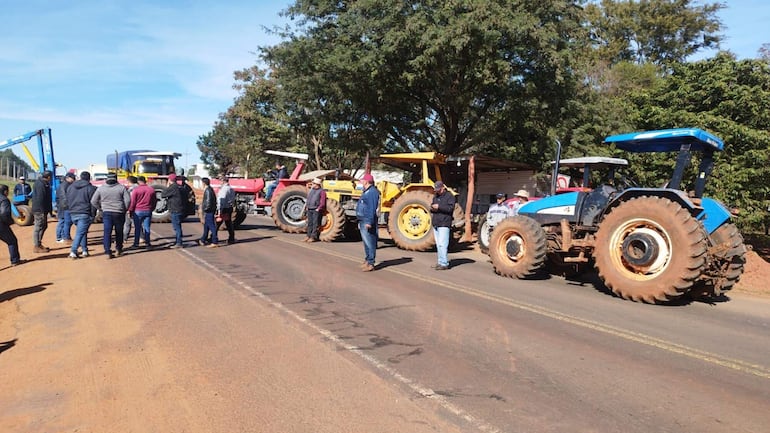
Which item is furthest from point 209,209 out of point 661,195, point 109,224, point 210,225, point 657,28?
point 657,28

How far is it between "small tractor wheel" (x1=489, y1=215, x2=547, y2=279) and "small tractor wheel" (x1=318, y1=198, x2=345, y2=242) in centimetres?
536

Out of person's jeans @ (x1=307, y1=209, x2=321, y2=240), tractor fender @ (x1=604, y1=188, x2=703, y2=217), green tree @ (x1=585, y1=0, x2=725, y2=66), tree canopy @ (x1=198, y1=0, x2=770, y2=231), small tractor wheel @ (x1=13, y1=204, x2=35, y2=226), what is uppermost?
green tree @ (x1=585, y1=0, x2=725, y2=66)

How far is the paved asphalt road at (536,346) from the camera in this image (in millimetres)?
3670

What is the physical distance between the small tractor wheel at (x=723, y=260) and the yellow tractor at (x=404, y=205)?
5483 mm

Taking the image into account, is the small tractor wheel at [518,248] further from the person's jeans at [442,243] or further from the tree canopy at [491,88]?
the tree canopy at [491,88]

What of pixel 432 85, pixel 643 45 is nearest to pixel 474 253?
pixel 432 85

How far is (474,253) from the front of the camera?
13125 millimetres

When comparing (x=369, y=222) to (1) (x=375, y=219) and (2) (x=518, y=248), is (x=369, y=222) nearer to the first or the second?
(1) (x=375, y=219)

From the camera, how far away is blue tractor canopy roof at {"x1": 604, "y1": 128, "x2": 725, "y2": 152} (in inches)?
289

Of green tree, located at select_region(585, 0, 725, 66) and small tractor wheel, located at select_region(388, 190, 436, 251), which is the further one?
green tree, located at select_region(585, 0, 725, 66)

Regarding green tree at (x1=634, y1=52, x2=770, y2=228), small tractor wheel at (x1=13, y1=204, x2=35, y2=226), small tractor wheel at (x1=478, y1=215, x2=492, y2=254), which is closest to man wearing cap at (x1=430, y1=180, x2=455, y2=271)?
small tractor wheel at (x1=478, y1=215, x2=492, y2=254)

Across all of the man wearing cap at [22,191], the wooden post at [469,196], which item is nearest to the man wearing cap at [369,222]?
the wooden post at [469,196]

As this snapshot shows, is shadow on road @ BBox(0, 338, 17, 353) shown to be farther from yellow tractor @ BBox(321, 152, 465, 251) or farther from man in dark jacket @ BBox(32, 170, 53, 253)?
yellow tractor @ BBox(321, 152, 465, 251)

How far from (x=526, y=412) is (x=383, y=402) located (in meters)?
1.01
